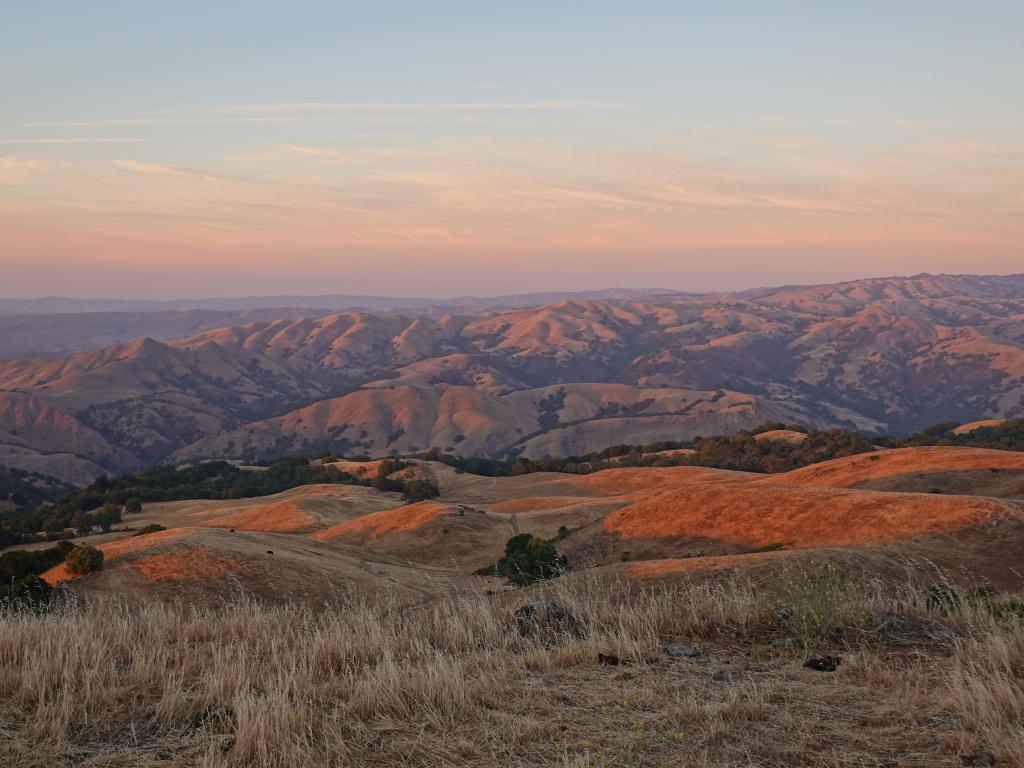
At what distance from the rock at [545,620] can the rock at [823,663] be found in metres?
3.40

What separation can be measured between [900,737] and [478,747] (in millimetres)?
4122

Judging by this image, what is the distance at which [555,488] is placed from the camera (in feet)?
400

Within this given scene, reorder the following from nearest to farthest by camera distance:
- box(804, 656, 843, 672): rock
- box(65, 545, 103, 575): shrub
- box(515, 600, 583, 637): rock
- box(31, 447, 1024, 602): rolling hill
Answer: box(804, 656, 843, 672): rock
box(515, 600, 583, 637): rock
box(31, 447, 1024, 602): rolling hill
box(65, 545, 103, 575): shrub

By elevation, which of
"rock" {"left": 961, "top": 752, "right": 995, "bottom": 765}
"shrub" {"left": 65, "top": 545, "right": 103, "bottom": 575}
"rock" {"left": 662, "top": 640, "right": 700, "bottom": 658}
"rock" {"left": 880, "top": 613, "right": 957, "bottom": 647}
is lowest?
"shrub" {"left": 65, "top": 545, "right": 103, "bottom": 575}

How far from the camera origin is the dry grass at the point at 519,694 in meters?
6.77

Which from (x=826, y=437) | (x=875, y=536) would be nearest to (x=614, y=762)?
(x=875, y=536)

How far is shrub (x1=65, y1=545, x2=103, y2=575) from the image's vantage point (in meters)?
37.8

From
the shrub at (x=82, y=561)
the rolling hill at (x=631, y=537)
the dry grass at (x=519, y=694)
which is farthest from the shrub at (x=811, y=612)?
the shrub at (x=82, y=561)

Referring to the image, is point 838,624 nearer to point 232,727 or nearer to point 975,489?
point 232,727

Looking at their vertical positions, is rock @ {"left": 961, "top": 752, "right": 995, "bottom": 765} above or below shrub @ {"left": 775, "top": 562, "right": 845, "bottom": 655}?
above

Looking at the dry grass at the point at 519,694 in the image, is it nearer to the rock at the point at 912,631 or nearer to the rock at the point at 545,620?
the rock at the point at 912,631

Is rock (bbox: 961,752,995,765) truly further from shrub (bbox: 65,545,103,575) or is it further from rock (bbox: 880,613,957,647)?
shrub (bbox: 65,545,103,575)

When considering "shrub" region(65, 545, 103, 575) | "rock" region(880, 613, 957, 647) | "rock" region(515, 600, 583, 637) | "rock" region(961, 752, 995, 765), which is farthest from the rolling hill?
"rock" region(961, 752, 995, 765)

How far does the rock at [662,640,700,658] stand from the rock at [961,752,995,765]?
3973 millimetres
